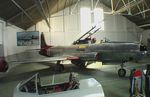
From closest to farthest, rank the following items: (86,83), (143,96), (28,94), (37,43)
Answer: (28,94)
(86,83)
(143,96)
(37,43)

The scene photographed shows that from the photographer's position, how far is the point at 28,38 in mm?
20562

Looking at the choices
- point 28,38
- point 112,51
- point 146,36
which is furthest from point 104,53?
point 146,36

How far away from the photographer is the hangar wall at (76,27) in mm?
22594

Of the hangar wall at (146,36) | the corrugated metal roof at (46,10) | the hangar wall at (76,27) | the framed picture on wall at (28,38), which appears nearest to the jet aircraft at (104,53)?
the corrugated metal roof at (46,10)

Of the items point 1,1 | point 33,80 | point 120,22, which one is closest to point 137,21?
point 120,22

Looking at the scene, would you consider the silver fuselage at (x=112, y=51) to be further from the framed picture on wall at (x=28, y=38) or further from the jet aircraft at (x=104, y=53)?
the framed picture on wall at (x=28, y=38)

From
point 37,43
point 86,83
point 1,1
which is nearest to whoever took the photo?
point 86,83

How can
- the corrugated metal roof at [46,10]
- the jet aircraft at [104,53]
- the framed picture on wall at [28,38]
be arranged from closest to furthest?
the jet aircraft at [104,53]
the corrugated metal roof at [46,10]
the framed picture on wall at [28,38]

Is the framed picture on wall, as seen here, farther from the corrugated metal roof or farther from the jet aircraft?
the jet aircraft

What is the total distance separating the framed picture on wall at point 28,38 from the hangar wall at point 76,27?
4.38 ft

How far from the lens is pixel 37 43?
21.2 meters

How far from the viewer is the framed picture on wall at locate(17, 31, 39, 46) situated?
63.7 feet

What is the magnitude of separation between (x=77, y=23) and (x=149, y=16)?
25.8ft

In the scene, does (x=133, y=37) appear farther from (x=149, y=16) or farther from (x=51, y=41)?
(x=51, y=41)
